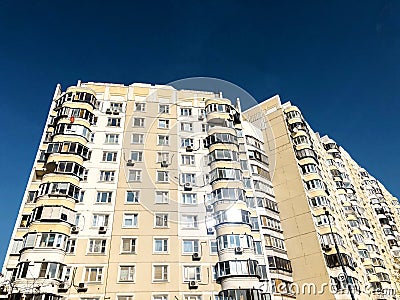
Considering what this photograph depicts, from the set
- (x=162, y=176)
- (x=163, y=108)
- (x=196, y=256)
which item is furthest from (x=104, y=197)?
(x=163, y=108)

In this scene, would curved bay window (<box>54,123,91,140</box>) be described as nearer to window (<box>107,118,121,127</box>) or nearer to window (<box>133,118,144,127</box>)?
window (<box>107,118,121,127</box>)

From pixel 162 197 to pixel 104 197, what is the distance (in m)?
5.69

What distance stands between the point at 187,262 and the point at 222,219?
5095 millimetres

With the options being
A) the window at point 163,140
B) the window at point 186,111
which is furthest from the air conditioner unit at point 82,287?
the window at point 186,111

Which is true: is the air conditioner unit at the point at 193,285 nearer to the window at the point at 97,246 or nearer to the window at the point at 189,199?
the window at the point at 189,199

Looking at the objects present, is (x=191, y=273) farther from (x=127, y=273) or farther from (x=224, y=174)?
(x=224, y=174)

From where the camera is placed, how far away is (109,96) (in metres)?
37.7

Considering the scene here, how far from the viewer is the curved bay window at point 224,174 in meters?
32.0

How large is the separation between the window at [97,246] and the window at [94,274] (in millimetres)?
1467

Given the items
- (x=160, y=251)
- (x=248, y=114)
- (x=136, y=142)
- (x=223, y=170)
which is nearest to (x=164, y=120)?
(x=136, y=142)

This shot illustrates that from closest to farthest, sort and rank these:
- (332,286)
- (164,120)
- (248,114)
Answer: (332,286), (164,120), (248,114)

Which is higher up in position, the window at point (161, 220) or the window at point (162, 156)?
the window at point (162, 156)

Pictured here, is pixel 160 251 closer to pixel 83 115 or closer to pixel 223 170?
pixel 223 170

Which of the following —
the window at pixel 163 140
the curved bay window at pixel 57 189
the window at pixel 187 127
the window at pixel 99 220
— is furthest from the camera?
the window at pixel 187 127
